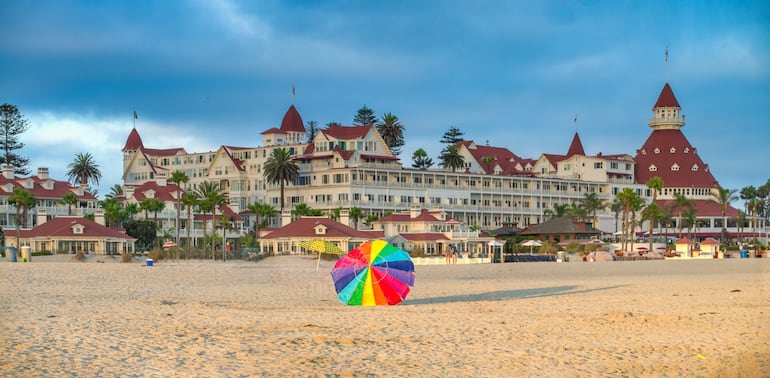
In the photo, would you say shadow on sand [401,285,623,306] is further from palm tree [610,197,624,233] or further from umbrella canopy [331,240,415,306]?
palm tree [610,197,624,233]

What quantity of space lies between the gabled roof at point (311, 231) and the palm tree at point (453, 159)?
4216cm

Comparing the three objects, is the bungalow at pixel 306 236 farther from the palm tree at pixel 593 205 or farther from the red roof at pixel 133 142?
the red roof at pixel 133 142

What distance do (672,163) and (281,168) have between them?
52729 mm

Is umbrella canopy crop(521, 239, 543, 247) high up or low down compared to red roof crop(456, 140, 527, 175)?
down

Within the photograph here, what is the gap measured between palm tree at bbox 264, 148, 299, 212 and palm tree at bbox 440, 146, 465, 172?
23.4 m

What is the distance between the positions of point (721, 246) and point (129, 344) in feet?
284

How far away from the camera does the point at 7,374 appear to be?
13.8 metres

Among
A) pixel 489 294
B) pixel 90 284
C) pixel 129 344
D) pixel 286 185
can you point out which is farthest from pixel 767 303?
pixel 286 185

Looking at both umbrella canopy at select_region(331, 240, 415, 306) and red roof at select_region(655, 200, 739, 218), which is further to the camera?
red roof at select_region(655, 200, 739, 218)

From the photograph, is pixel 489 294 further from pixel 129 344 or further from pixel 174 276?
pixel 129 344

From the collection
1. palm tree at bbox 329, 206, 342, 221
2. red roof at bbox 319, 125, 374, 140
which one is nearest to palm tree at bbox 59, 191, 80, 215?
palm tree at bbox 329, 206, 342, 221

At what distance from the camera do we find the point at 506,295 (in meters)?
31.5

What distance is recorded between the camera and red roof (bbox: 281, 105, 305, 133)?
380 ft

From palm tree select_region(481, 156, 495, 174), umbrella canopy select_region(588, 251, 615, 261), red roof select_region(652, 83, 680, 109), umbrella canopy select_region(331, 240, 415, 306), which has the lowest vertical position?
umbrella canopy select_region(588, 251, 615, 261)
